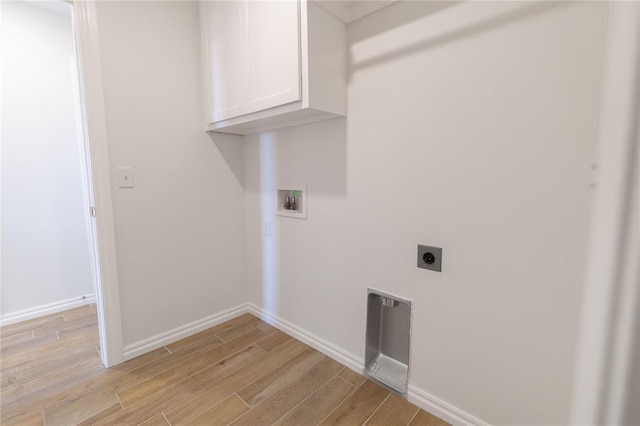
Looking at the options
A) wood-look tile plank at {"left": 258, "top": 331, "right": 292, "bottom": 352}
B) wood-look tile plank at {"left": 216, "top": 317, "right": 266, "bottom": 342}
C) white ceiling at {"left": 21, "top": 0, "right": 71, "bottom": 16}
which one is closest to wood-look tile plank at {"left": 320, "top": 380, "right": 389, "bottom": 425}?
wood-look tile plank at {"left": 258, "top": 331, "right": 292, "bottom": 352}

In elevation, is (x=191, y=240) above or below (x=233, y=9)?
below

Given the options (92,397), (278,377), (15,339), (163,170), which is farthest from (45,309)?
(278,377)

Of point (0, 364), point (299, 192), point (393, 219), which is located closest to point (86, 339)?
point (0, 364)

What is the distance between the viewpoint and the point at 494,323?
4.07 feet

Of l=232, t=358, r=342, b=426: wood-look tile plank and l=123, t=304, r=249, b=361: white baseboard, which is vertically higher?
l=123, t=304, r=249, b=361: white baseboard

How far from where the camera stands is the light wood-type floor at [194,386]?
1.43 meters

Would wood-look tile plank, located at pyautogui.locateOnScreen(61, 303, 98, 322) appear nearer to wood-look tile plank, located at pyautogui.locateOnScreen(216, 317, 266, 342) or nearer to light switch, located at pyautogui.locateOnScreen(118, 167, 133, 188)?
wood-look tile plank, located at pyautogui.locateOnScreen(216, 317, 266, 342)

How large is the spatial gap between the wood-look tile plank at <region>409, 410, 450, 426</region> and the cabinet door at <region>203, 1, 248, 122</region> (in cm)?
192

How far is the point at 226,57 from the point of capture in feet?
6.12

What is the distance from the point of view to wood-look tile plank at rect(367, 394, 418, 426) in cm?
140

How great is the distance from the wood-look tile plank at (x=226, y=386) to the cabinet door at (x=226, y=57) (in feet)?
5.20

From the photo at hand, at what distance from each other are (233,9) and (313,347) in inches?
87.7

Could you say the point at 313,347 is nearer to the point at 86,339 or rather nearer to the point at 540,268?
the point at 540,268

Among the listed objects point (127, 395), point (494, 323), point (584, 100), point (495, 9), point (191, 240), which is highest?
point (495, 9)
